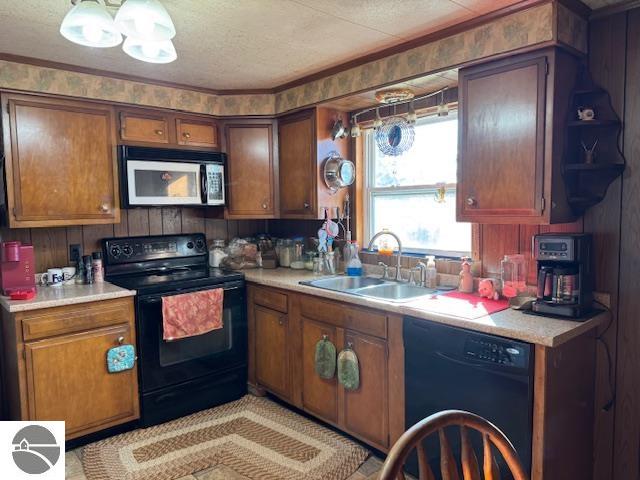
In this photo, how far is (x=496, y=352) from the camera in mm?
1767

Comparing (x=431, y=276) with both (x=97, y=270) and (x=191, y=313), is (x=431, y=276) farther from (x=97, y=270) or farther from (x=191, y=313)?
(x=97, y=270)

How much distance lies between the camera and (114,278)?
3.04 metres

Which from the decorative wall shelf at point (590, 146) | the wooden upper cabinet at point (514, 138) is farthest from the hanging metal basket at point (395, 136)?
the decorative wall shelf at point (590, 146)

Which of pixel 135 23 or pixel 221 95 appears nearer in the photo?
pixel 135 23

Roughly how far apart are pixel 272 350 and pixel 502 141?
191 cm

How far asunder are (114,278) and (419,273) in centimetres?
200

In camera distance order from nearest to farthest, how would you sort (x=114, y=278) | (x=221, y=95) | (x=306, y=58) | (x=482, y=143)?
1. (x=482, y=143)
2. (x=306, y=58)
3. (x=114, y=278)
4. (x=221, y=95)

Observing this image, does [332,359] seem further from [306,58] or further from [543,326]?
[306,58]

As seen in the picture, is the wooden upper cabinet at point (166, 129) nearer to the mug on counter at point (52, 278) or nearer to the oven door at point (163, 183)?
the oven door at point (163, 183)

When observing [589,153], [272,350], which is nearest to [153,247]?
[272,350]

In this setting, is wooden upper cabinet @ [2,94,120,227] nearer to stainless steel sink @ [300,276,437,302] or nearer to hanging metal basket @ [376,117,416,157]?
stainless steel sink @ [300,276,437,302]

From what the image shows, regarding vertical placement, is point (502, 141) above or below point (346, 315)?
above

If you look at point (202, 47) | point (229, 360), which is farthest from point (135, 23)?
point (229, 360)

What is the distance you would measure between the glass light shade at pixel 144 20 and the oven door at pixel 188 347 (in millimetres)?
1564
